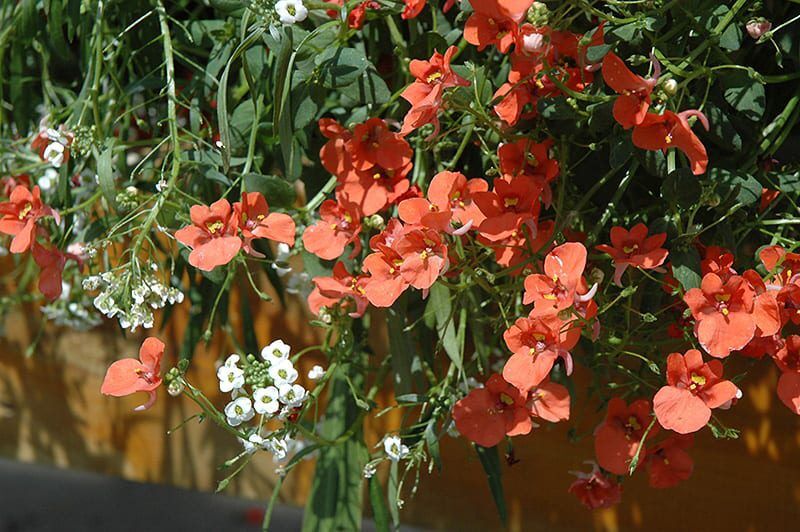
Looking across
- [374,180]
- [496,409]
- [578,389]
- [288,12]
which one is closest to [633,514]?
[578,389]

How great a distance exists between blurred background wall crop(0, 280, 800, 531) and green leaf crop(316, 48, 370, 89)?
13.6 inches

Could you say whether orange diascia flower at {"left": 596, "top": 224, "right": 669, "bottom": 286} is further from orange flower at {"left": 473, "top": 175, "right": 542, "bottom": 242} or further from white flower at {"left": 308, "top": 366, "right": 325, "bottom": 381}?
white flower at {"left": 308, "top": 366, "right": 325, "bottom": 381}

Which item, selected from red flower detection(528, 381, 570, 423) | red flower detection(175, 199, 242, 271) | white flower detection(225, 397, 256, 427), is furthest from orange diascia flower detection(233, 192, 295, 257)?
red flower detection(528, 381, 570, 423)

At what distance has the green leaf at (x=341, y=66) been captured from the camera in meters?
0.68

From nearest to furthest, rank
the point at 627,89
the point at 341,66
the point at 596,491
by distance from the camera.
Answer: the point at 627,89, the point at 341,66, the point at 596,491

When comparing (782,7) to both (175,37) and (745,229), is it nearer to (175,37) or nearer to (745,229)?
(745,229)

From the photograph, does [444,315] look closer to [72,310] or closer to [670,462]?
[670,462]

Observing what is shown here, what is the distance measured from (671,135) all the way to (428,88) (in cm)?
17

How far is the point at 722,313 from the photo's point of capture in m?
0.59

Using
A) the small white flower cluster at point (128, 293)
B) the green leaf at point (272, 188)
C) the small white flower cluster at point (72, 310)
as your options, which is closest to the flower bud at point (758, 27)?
the green leaf at point (272, 188)

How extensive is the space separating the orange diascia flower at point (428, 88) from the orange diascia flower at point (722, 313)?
213mm

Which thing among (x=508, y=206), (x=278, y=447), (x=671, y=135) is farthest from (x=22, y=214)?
(x=671, y=135)

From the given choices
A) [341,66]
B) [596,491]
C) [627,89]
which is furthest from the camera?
[596,491]

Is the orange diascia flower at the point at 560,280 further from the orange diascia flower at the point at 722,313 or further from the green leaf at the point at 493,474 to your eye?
the green leaf at the point at 493,474
